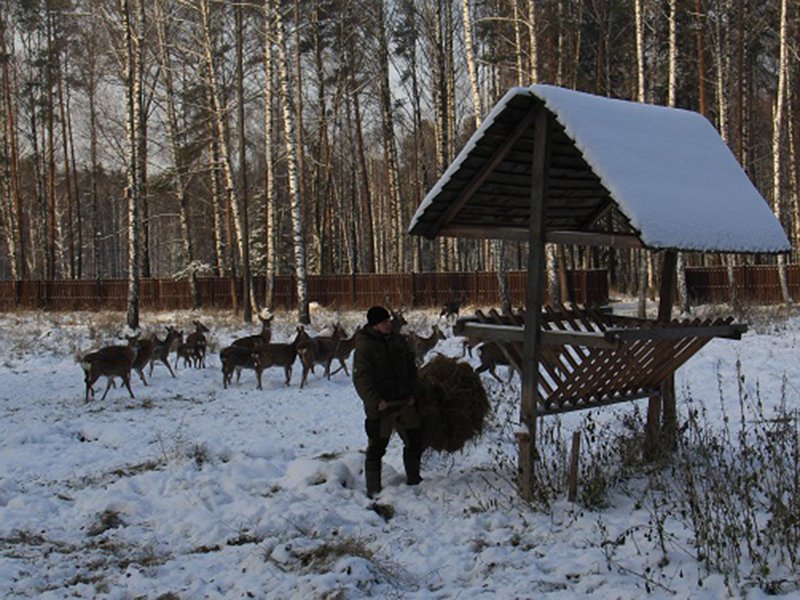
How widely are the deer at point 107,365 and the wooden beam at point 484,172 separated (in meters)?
7.39

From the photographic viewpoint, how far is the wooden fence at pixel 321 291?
3259cm

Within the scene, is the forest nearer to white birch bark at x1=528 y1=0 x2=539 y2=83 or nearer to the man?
white birch bark at x1=528 y1=0 x2=539 y2=83

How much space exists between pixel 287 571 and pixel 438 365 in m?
2.93

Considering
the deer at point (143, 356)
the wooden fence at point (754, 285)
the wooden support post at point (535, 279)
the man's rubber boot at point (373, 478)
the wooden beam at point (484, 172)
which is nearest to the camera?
the wooden support post at point (535, 279)

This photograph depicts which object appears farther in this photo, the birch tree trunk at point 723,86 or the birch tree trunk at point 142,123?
the birch tree trunk at point 723,86

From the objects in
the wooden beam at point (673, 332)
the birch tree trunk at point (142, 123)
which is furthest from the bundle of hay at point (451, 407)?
the birch tree trunk at point (142, 123)

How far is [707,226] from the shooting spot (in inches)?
242

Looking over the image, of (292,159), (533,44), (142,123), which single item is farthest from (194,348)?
(142,123)

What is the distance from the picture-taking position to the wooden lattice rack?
20.9ft

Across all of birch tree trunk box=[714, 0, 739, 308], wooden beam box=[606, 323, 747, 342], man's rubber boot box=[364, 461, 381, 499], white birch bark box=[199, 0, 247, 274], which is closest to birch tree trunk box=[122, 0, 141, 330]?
white birch bark box=[199, 0, 247, 274]

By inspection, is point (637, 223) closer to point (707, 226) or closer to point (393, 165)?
point (707, 226)

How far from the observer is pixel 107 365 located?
12812 mm

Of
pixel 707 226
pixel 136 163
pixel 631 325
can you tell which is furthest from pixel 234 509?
pixel 136 163

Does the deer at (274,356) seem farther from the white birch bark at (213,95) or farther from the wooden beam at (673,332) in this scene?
the white birch bark at (213,95)
